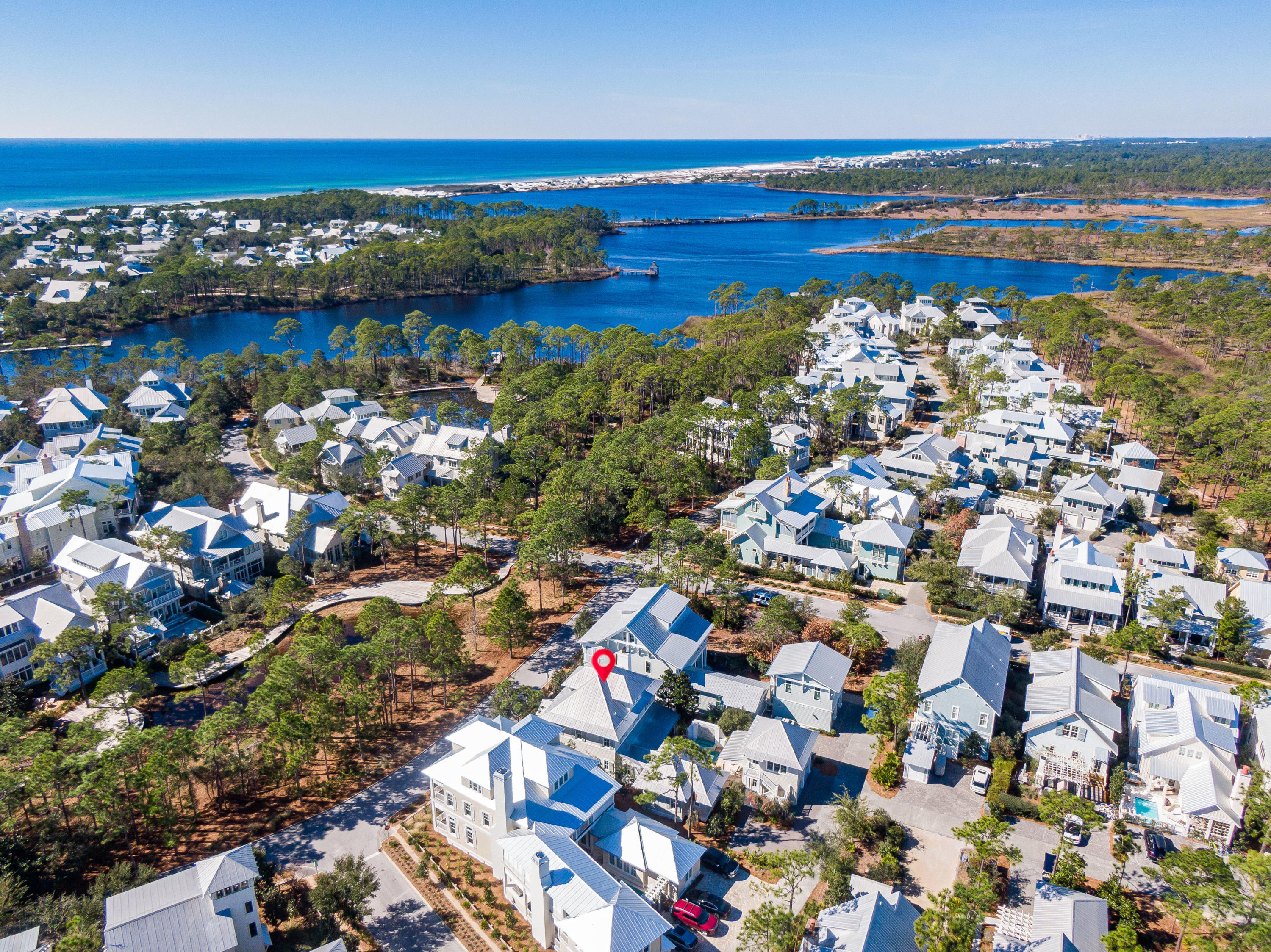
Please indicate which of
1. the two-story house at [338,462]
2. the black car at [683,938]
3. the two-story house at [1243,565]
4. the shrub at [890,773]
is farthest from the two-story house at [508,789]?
the two-story house at [1243,565]

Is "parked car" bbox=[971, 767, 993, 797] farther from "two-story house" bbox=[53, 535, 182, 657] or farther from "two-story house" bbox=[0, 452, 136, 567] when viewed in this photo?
"two-story house" bbox=[0, 452, 136, 567]

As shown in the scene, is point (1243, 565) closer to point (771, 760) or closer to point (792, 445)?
point (792, 445)

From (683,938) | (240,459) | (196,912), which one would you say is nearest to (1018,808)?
(683,938)

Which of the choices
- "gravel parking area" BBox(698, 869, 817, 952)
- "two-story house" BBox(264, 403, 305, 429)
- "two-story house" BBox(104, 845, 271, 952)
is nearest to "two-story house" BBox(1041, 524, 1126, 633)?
"gravel parking area" BBox(698, 869, 817, 952)

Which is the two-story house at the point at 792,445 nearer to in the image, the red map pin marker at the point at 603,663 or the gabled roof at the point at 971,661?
the gabled roof at the point at 971,661

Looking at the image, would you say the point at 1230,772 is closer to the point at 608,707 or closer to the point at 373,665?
the point at 608,707
